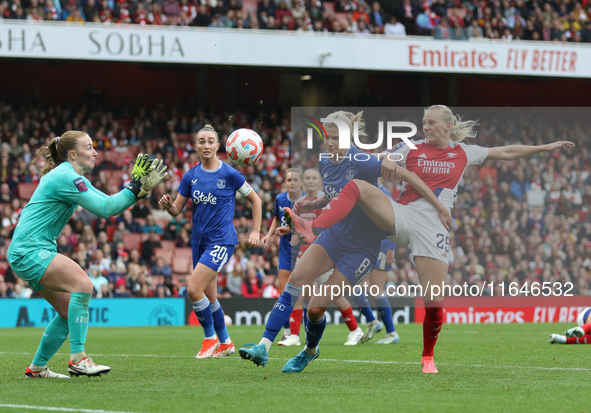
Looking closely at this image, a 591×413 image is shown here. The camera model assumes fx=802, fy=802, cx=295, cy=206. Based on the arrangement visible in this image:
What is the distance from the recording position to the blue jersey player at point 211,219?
28.8ft

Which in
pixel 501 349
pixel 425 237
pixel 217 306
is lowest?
pixel 501 349

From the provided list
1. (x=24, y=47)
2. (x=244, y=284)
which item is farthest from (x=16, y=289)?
(x=24, y=47)

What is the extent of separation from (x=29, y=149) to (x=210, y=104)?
6918 mm

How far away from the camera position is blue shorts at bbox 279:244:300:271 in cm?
1116

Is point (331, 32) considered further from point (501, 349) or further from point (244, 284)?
point (501, 349)

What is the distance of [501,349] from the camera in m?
10.1

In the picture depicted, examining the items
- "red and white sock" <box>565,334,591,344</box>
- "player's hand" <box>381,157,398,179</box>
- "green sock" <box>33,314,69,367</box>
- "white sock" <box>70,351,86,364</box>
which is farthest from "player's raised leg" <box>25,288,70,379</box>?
"red and white sock" <box>565,334,591,344</box>

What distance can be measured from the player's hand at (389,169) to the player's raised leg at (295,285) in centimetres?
90

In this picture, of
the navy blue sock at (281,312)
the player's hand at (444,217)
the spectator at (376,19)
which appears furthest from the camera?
the spectator at (376,19)

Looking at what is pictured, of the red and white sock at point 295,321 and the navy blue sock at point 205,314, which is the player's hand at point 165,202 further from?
the red and white sock at point 295,321

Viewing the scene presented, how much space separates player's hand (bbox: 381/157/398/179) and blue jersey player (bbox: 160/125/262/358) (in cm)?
200

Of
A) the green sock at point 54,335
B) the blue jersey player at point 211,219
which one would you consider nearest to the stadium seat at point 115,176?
the blue jersey player at point 211,219

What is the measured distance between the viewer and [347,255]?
725 cm

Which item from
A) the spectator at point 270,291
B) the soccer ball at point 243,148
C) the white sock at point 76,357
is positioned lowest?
the spectator at point 270,291
